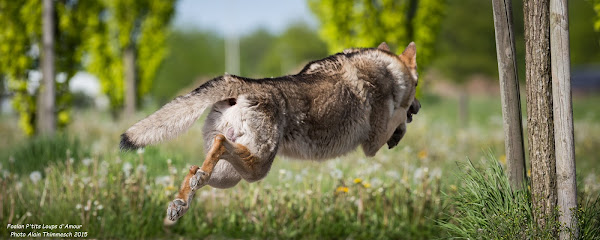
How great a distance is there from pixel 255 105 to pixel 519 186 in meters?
2.33

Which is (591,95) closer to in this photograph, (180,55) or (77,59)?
(180,55)

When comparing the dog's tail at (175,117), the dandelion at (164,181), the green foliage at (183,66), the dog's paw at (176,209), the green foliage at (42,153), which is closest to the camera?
the dog's paw at (176,209)

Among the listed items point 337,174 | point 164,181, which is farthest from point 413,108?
point 164,181

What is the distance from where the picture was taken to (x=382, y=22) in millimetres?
11398

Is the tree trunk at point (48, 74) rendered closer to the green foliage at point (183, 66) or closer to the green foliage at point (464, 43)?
the green foliage at point (464, 43)

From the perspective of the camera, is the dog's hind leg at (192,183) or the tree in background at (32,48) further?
the tree in background at (32,48)

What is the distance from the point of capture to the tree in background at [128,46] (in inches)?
628

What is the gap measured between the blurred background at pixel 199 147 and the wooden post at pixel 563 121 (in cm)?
37

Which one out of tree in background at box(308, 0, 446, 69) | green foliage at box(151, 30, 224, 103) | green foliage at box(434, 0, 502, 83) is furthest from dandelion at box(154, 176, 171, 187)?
green foliage at box(151, 30, 224, 103)

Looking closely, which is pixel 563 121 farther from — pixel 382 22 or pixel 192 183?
pixel 382 22

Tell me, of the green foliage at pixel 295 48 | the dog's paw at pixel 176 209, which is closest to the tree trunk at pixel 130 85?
the dog's paw at pixel 176 209

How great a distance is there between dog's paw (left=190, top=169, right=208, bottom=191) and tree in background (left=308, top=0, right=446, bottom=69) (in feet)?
27.4

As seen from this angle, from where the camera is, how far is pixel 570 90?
13.3ft

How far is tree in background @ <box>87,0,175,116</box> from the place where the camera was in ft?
52.3
